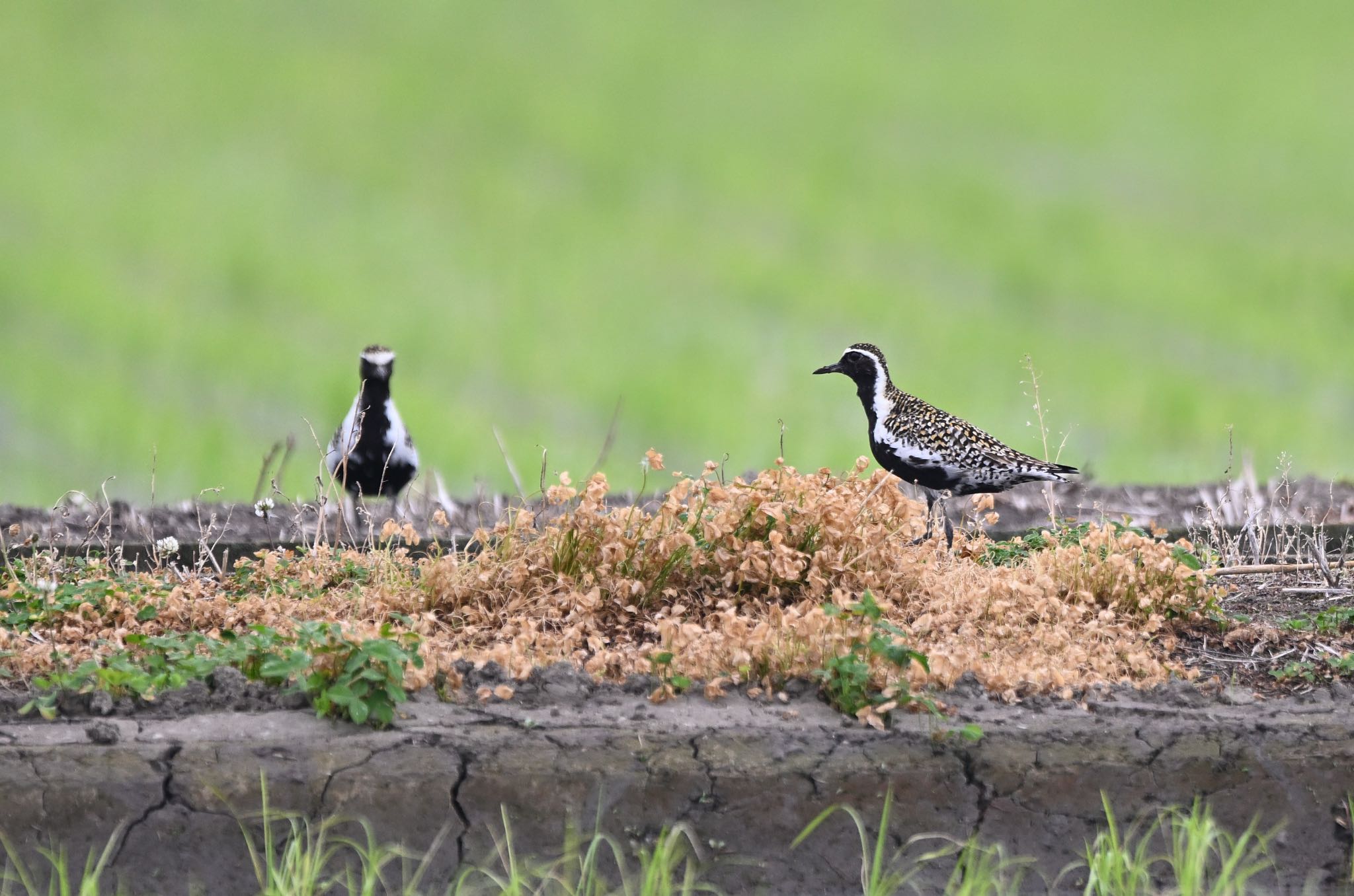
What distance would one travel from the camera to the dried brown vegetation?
4324 mm

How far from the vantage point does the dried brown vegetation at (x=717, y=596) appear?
14.2ft

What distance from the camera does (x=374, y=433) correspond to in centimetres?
659

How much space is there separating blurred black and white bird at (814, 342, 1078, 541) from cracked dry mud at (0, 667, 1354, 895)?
5.44ft

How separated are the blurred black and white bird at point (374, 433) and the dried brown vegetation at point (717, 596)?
144cm

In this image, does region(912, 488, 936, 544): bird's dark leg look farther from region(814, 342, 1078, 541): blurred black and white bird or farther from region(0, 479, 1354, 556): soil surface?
region(0, 479, 1354, 556): soil surface

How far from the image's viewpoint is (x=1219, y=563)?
18.5 ft

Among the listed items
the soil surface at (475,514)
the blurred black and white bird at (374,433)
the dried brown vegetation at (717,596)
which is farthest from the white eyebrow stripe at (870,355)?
the blurred black and white bird at (374,433)

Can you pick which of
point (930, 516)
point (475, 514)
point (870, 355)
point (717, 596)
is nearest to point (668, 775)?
point (717, 596)

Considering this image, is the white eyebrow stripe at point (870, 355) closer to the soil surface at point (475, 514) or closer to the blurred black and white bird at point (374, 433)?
the soil surface at point (475, 514)

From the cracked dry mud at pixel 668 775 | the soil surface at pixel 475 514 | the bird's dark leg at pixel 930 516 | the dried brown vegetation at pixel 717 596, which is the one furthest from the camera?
the soil surface at pixel 475 514

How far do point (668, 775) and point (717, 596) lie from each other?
3.26ft

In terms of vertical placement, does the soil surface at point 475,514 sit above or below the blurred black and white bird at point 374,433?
below

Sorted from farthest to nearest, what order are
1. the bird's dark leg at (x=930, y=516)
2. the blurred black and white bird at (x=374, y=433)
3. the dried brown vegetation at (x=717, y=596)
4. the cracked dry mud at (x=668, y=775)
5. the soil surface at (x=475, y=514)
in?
the blurred black and white bird at (x=374, y=433) → the soil surface at (x=475, y=514) → the bird's dark leg at (x=930, y=516) → the dried brown vegetation at (x=717, y=596) → the cracked dry mud at (x=668, y=775)

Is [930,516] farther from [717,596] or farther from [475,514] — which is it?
[475,514]
